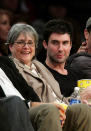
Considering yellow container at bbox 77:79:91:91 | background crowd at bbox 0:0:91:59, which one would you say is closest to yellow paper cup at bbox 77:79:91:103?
yellow container at bbox 77:79:91:91

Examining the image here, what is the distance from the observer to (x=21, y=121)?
424 cm

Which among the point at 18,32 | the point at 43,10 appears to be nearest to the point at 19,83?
the point at 18,32

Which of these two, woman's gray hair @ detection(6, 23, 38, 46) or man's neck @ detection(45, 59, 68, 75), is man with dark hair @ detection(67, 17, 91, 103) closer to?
man's neck @ detection(45, 59, 68, 75)

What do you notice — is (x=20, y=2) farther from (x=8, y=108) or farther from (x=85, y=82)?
(x=8, y=108)

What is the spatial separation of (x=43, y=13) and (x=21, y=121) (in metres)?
5.50

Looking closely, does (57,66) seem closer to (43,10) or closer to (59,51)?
(59,51)

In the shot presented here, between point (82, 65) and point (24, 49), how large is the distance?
0.68 meters

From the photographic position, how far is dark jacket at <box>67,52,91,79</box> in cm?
584

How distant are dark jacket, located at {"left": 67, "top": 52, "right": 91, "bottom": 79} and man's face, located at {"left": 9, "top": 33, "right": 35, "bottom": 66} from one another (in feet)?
1.75

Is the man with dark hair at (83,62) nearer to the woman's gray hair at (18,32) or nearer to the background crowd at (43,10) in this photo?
the woman's gray hair at (18,32)

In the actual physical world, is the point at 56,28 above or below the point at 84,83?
above

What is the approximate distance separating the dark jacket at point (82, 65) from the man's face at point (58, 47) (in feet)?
0.58

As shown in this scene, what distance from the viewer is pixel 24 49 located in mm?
5543

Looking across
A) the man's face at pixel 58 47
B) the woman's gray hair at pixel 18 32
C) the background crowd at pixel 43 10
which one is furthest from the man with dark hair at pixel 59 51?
the background crowd at pixel 43 10
